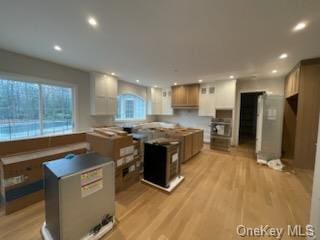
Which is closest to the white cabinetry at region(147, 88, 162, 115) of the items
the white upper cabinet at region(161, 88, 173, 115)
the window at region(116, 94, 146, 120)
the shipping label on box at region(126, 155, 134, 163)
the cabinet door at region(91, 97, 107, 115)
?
the white upper cabinet at region(161, 88, 173, 115)

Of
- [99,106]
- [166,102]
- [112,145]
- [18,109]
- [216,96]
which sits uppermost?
[216,96]

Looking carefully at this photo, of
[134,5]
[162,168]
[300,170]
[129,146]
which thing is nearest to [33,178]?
[129,146]

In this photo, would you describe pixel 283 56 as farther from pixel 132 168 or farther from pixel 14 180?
pixel 14 180

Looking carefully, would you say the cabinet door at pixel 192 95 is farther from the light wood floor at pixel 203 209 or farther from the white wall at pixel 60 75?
the light wood floor at pixel 203 209

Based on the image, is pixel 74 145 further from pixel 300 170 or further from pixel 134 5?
pixel 300 170

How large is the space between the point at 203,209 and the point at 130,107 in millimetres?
5215

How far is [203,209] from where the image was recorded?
210cm

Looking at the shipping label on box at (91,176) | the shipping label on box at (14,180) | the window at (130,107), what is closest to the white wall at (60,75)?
the window at (130,107)

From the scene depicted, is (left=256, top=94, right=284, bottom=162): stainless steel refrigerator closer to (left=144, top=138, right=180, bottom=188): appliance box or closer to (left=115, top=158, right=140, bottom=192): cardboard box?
(left=144, top=138, right=180, bottom=188): appliance box

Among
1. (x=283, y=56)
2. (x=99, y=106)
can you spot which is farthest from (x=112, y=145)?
(x=283, y=56)

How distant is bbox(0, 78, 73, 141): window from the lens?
318cm

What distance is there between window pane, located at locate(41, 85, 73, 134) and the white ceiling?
0.86 m

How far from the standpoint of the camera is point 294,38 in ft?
7.82

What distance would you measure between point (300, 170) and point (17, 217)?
5.50 metres
